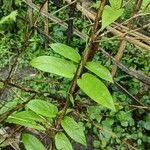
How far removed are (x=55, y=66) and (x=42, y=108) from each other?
20cm

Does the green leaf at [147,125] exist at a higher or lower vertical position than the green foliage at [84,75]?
lower

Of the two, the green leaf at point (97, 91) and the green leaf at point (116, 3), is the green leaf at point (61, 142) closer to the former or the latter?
the green leaf at point (97, 91)

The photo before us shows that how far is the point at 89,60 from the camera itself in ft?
3.75

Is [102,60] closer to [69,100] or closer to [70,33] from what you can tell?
[70,33]

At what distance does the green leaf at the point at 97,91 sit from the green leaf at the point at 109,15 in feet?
0.56

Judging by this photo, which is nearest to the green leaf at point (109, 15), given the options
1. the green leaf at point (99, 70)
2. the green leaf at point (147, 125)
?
the green leaf at point (99, 70)

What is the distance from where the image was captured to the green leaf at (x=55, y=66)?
1.08 meters

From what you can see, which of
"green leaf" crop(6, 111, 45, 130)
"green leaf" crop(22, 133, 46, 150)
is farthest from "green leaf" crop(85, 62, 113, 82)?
"green leaf" crop(22, 133, 46, 150)

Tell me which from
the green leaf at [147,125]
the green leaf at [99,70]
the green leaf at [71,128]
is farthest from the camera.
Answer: the green leaf at [147,125]

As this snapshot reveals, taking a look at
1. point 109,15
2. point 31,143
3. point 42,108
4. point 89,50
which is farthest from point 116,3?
point 31,143

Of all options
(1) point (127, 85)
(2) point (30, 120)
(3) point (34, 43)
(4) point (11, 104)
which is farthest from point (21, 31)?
(2) point (30, 120)

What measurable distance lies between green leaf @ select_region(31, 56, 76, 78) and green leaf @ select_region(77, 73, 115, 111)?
0.18 ft

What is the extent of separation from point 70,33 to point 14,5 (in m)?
1.30

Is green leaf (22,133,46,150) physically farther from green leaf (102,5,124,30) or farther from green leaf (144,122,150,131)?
green leaf (144,122,150,131)
